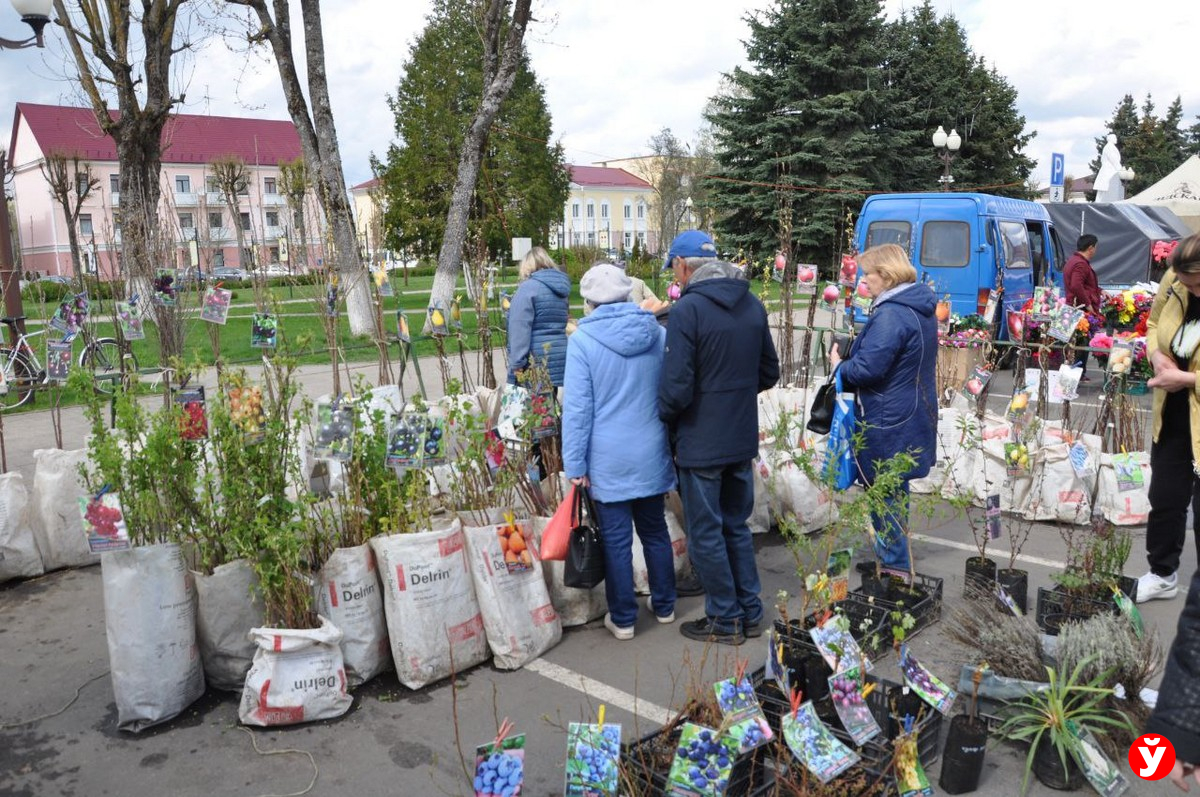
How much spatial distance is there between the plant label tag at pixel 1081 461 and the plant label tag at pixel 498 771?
420 centimetres

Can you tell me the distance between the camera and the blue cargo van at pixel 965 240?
10508 millimetres

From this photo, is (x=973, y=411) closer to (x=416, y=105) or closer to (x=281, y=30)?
(x=281, y=30)

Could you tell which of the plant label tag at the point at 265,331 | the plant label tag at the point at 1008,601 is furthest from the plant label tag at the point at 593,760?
the plant label tag at the point at 265,331

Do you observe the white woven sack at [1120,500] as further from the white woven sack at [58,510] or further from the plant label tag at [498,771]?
the white woven sack at [58,510]

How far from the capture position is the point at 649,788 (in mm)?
2459

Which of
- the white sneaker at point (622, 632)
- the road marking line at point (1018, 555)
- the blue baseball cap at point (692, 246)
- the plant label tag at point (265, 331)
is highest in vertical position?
the blue baseball cap at point (692, 246)

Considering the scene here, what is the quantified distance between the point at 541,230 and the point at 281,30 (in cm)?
1561

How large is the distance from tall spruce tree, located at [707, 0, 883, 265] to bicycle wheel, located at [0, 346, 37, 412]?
1751 centimetres

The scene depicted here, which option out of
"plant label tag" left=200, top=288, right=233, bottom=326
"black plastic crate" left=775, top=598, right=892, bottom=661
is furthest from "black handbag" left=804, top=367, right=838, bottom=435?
"plant label tag" left=200, top=288, right=233, bottom=326

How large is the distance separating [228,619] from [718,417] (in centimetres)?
201

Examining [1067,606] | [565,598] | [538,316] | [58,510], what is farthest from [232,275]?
[1067,606]

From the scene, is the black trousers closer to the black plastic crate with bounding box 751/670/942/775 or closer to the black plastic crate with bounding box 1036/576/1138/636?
the black plastic crate with bounding box 1036/576/1138/636

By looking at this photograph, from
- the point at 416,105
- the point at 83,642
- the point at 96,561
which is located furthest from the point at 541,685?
the point at 416,105

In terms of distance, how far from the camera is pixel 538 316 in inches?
210
